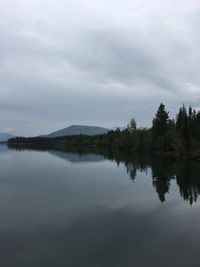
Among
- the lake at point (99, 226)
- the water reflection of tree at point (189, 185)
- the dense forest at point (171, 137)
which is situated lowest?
the lake at point (99, 226)

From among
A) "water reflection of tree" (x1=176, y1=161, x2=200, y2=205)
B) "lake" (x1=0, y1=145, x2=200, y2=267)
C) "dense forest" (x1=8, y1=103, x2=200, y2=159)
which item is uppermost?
"dense forest" (x1=8, y1=103, x2=200, y2=159)

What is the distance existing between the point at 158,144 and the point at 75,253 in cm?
8757

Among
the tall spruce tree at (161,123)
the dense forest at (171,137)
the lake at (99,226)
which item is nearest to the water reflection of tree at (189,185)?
the lake at (99,226)

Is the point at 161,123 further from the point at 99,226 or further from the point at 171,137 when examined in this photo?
the point at 99,226

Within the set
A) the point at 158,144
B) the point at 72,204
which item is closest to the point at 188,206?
the point at 72,204

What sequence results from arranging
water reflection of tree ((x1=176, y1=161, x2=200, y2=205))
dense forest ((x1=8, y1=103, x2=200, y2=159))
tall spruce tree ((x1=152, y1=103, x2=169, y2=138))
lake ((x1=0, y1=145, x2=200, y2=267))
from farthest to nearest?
tall spruce tree ((x1=152, y1=103, x2=169, y2=138)), dense forest ((x1=8, y1=103, x2=200, y2=159)), water reflection of tree ((x1=176, y1=161, x2=200, y2=205)), lake ((x1=0, y1=145, x2=200, y2=267))

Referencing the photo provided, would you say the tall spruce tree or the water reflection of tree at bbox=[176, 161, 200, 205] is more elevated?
the tall spruce tree

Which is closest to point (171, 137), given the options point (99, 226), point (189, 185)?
point (189, 185)

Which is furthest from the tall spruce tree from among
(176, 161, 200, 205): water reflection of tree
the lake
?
the lake

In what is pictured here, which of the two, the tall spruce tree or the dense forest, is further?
the tall spruce tree

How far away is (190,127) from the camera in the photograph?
305ft

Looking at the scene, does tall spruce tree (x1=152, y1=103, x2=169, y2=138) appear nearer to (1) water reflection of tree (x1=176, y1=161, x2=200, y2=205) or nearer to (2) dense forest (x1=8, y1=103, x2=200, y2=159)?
(2) dense forest (x1=8, y1=103, x2=200, y2=159)

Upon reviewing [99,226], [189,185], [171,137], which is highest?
[171,137]

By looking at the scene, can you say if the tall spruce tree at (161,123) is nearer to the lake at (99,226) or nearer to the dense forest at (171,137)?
the dense forest at (171,137)
